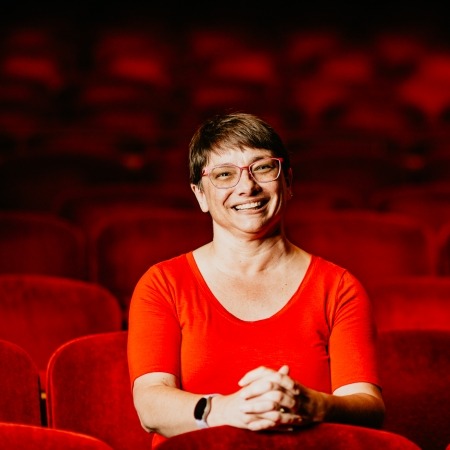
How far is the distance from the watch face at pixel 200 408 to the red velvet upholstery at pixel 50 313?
0.27m

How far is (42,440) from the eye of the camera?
19.1 inches

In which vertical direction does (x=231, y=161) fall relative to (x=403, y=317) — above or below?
above

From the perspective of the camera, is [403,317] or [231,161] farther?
[403,317]

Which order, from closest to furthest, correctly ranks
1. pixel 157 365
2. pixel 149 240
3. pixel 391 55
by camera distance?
pixel 157 365, pixel 149 240, pixel 391 55

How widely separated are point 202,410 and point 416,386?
8.9 inches

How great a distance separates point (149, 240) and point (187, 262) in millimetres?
425

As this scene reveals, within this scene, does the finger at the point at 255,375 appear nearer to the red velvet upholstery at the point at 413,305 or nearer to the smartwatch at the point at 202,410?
the smartwatch at the point at 202,410

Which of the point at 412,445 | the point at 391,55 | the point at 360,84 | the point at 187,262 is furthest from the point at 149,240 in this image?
the point at 391,55

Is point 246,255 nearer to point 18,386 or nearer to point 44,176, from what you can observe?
point 18,386

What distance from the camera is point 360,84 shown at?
235cm

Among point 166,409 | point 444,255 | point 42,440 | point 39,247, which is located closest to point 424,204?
point 444,255

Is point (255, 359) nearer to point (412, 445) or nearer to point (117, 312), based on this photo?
point (412, 445)

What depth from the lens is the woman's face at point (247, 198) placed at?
63 centimetres

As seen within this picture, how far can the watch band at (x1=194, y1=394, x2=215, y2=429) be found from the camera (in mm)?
557
